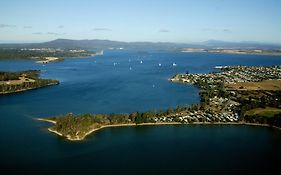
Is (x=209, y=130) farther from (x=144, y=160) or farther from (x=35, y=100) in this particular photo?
(x=35, y=100)

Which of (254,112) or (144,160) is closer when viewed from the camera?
(144,160)

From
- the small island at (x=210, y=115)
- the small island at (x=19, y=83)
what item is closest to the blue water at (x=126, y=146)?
the small island at (x=210, y=115)

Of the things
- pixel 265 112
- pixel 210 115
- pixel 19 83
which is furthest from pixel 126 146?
pixel 19 83

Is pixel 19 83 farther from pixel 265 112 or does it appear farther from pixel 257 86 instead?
pixel 265 112

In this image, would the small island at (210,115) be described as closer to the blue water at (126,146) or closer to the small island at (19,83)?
the blue water at (126,146)

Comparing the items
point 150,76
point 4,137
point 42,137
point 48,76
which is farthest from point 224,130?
point 48,76

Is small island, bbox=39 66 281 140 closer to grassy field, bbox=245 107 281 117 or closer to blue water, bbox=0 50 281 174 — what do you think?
grassy field, bbox=245 107 281 117

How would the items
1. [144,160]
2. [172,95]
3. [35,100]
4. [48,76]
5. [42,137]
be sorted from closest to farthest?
[144,160]
[42,137]
[35,100]
[172,95]
[48,76]
